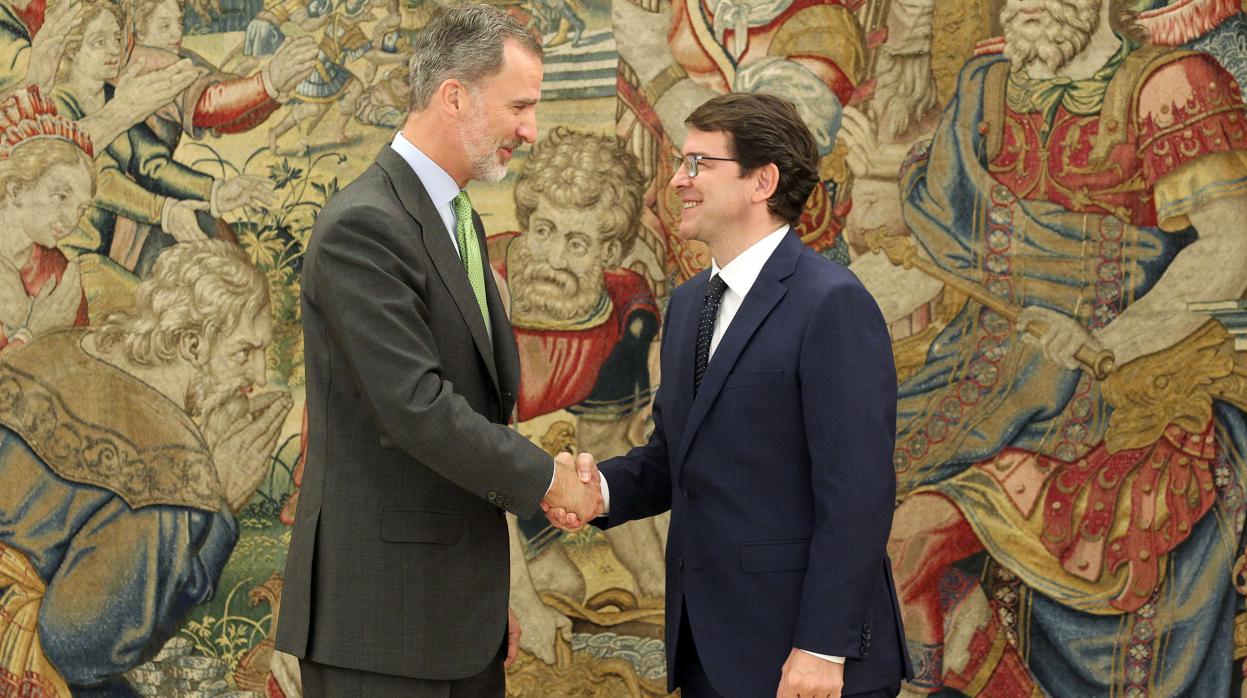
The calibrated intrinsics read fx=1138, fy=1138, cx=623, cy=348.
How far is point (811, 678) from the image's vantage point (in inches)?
98.7

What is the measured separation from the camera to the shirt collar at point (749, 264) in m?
2.83

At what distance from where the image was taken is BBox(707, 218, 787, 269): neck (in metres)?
2.87

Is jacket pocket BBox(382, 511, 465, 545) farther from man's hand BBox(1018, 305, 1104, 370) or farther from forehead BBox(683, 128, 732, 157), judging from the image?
man's hand BBox(1018, 305, 1104, 370)

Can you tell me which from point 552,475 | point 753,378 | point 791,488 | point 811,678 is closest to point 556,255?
point 552,475

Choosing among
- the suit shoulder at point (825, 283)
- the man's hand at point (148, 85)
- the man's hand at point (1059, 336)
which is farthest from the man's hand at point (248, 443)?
the man's hand at point (1059, 336)

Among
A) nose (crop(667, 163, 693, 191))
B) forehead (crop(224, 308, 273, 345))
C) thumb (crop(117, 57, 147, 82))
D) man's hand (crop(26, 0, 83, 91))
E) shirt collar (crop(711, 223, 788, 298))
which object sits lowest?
forehead (crop(224, 308, 273, 345))

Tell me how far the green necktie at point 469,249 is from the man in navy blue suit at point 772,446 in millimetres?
523

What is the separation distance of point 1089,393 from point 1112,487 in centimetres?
34

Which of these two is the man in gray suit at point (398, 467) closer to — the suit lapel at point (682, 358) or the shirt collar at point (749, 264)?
the suit lapel at point (682, 358)

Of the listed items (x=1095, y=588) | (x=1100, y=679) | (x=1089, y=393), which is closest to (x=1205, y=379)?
(x=1089, y=393)

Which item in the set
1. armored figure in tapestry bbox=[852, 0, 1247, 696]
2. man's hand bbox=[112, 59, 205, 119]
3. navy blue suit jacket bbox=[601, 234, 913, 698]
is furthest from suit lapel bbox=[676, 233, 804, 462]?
man's hand bbox=[112, 59, 205, 119]

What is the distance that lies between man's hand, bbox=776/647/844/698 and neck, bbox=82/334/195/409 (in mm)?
3193

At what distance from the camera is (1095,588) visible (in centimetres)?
407

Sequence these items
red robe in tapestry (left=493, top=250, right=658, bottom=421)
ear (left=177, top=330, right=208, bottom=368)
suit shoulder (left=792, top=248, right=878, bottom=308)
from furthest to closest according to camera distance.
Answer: ear (left=177, top=330, right=208, bottom=368), red robe in tapestry (left=493, top=250, right=658, bottom=421), suit shoulder (left=792, top=248, right=878, bottom=308)
